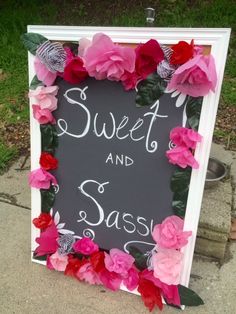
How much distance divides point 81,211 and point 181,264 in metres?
0.51

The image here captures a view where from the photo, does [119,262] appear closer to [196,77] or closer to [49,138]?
[49,138]

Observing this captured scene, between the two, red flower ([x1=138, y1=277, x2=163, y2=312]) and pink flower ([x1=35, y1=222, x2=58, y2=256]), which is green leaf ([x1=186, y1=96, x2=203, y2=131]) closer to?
red flower ([x1=138, y1=277, x2=163, y2=312])

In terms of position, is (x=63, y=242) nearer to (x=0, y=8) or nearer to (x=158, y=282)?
(x=158, y=282)

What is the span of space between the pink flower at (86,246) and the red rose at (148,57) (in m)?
0.80

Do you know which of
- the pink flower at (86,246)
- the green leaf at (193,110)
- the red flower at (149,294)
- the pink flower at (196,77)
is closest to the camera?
the pink flower at (196,77)

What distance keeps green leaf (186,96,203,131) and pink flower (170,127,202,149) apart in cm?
3

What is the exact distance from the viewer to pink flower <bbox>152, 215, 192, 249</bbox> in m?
1.71

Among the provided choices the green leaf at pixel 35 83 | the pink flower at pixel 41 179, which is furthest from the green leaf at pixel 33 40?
the pink flower at pixel 41 179

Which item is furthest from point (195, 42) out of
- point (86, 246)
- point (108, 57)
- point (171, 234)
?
point (86, 246)

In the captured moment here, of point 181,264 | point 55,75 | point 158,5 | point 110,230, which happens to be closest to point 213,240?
point 181,264

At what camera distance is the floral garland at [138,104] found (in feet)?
5.05

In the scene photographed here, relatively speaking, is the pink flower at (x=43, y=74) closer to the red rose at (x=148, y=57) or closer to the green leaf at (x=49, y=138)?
the green leaf at (x=49, y=138)

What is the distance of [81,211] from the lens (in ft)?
6.43

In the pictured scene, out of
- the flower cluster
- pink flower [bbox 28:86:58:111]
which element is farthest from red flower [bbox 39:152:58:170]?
the flower cluster
